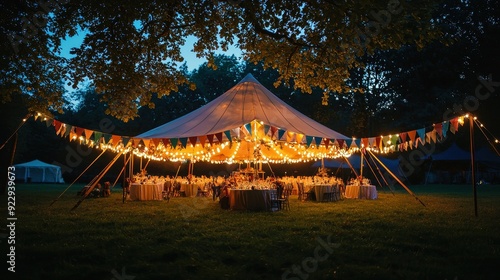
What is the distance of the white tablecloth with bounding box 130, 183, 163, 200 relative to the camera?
1279 cm

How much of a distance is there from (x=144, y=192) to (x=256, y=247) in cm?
854

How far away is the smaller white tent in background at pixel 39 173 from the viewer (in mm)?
32469

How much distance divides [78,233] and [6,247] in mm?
1222

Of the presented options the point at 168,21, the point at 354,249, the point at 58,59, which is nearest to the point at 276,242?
the point at 354,249

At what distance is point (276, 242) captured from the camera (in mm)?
5410

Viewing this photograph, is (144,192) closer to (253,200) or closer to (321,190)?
(253,200)

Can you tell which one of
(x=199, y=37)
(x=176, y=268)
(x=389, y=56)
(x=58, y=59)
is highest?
(x=389, y=56)

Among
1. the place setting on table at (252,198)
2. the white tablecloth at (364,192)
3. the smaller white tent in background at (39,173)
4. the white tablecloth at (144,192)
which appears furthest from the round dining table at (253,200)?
the smaller white tent in background at (39,173)

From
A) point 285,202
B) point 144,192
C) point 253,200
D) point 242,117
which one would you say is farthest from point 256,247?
point 144,192

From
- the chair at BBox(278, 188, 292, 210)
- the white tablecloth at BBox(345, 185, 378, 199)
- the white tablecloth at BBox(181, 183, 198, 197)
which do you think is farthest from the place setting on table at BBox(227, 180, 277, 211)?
the white tablecloth at BBox(181, 183, 198, 197)

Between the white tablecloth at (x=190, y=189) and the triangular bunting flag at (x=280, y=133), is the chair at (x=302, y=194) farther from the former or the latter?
the white tablecloth at (x=190, y=189)

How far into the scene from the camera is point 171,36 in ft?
31.4

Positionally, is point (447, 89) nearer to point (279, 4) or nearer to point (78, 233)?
point (279, 4)

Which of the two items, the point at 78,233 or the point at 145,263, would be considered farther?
the point at 78,233
